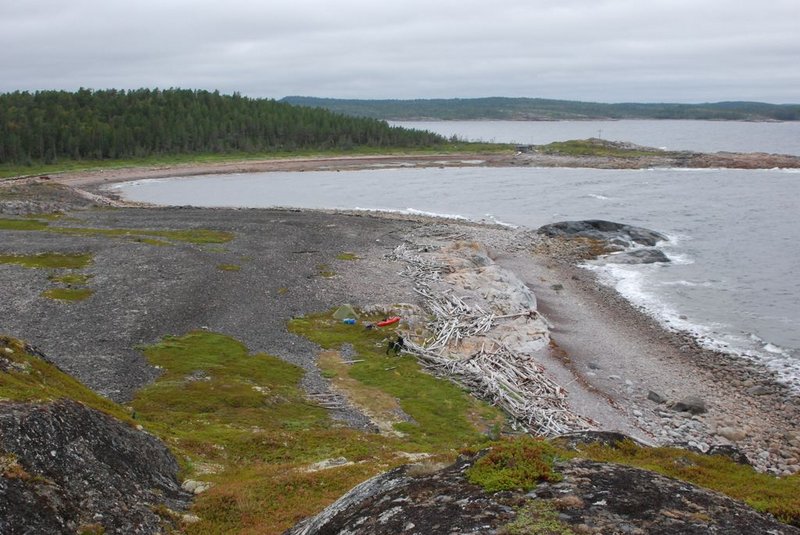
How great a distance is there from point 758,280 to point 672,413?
27.9 meters

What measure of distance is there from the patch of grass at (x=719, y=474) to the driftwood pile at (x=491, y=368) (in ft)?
36.6

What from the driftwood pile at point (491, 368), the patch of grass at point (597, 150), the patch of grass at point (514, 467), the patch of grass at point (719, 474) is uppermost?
the patch of grass at point (597, 150)

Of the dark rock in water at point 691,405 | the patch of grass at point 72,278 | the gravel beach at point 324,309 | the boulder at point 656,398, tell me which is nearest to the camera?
the gravel beach at point 324,309

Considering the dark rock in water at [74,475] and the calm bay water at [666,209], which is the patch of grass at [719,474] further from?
the calm bay water at [666,209]

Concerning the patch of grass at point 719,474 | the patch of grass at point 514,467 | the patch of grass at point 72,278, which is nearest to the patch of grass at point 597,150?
the patch of grass at point 72,278

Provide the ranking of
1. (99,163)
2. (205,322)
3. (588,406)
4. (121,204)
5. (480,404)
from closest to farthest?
(480,404) < (588,406) < (205,322) < (121,204) < (99,163)

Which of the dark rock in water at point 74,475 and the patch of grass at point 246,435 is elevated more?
the dark rock in water at point 74,475

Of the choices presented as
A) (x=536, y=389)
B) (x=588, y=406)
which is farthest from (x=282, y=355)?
(x=588, y=406)

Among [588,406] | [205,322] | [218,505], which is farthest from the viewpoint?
[205,322]

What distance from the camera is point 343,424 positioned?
21.8 meters

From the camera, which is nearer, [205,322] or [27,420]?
[27,420]

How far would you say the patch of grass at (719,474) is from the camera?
28.1ft

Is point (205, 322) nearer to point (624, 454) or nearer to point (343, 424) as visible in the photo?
point (343, 424)

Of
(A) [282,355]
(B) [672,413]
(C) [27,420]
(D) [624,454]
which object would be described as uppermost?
(C) [27,420]
